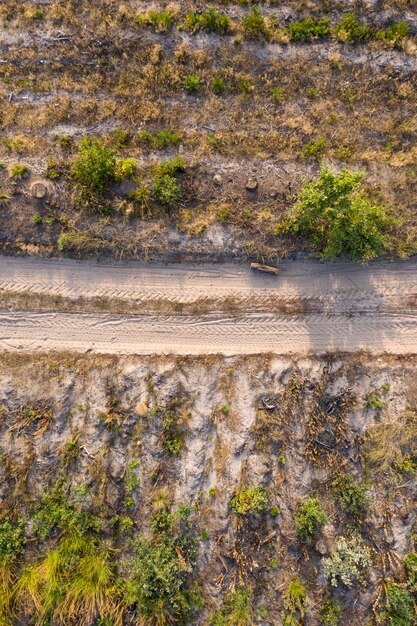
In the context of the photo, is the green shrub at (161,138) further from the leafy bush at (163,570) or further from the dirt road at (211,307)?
the leafy bush at (163,570)

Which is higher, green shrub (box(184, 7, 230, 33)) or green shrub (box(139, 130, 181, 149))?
green shrub (box(184, 7, 230, 33))

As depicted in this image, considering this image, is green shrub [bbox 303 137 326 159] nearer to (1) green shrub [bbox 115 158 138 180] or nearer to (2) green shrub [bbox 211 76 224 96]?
(2) green shrub [bbox 211 76 224 96]

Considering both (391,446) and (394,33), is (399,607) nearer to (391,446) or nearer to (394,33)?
(391,446)

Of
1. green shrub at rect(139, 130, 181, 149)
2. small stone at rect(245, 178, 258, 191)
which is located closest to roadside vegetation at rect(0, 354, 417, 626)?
small stone at rect(245, 178, 258, 191)

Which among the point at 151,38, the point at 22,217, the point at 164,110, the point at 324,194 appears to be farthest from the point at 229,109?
the point at 22,217

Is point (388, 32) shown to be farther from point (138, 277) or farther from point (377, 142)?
point (138, 277)

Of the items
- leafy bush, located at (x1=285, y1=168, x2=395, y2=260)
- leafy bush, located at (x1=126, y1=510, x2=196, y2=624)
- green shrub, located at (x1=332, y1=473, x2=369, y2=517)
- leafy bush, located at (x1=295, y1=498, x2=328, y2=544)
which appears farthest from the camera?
green shrub, located at (x1=332, y1=473, x2=369, y2=517)

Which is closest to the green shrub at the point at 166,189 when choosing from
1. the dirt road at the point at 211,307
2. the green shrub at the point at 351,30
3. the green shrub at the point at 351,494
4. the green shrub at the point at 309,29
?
the dirt road at the point at 211,307
